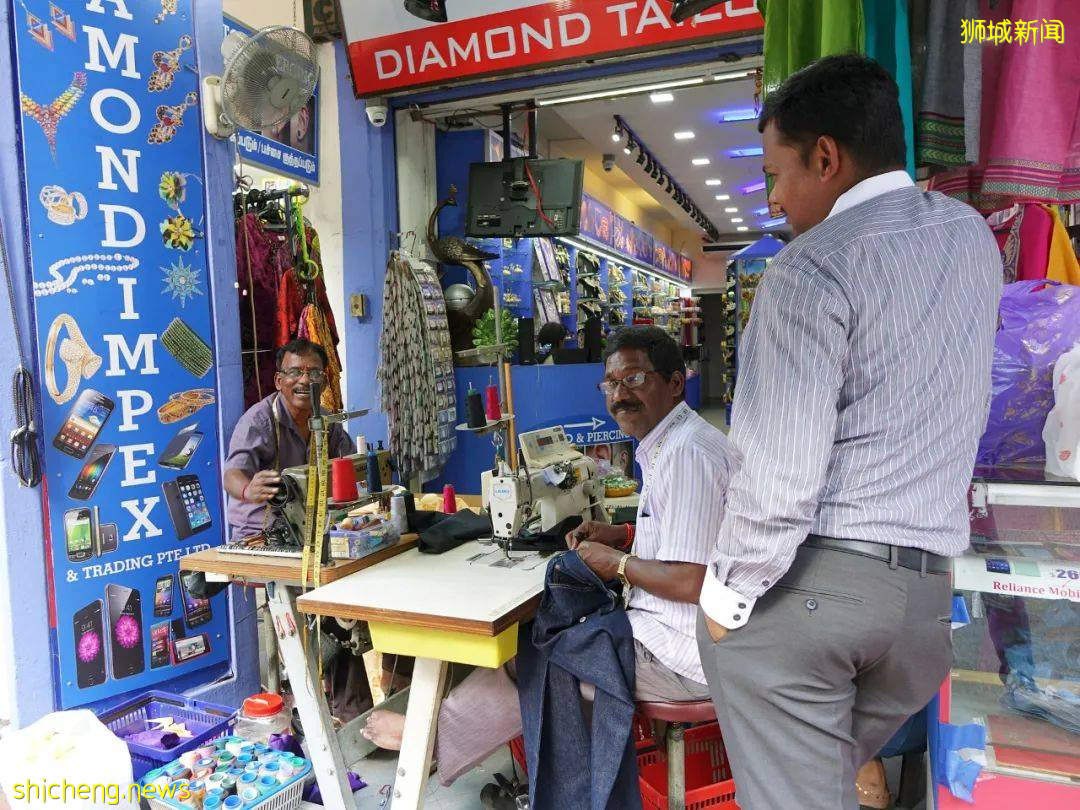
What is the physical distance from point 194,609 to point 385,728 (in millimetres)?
1273

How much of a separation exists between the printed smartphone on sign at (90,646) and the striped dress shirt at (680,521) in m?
2.09

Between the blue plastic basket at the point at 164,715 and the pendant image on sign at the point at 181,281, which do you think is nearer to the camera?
the blue plastic basket at the point at 164,715

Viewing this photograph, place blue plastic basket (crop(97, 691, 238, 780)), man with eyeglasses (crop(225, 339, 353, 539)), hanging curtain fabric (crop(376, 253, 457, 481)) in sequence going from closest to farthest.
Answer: blue plastic basket (crop(97, 691, 238, 780)) < man with eyeglasses (crop(225, 339, 353, 539)) < hanging curtain fabric (crop(376, 253, 457, 481))

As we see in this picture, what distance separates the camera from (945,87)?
1812 mm

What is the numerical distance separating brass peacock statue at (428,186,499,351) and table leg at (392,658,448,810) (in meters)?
3.72

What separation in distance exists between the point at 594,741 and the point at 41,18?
2960 millimetres

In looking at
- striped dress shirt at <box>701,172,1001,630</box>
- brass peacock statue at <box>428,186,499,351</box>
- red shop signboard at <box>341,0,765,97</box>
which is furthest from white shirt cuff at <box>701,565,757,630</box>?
brass peacock statue at <box>428,186,499,351</box>

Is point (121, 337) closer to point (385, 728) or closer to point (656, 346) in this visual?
point (385, 728)

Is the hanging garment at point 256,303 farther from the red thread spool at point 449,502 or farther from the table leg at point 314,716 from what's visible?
the table leg at point 314,716

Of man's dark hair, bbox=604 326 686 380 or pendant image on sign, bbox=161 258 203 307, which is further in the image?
pendant image on sign, bbox=161 258 203 307

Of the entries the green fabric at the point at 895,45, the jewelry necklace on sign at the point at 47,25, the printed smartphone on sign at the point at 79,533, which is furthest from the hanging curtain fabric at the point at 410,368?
the green fabric at the point at 895,45

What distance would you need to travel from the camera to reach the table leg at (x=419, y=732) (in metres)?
2.02

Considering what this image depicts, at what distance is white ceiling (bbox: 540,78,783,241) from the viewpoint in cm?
716

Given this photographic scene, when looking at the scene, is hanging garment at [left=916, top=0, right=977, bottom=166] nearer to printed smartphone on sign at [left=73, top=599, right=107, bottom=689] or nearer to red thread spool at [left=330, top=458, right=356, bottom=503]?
red thread spool at [left=330, top=458, right=356, bottom=503]
